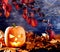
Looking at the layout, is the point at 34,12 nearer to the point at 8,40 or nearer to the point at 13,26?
the point at 13,26

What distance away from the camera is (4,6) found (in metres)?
2.25

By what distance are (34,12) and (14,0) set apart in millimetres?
258

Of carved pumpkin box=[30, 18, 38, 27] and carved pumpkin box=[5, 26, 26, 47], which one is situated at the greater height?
carved pumpkin box=[30, 18, 38, 27]

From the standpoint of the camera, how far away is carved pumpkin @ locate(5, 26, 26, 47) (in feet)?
7.21

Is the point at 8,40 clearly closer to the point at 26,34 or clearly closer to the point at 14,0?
the point at 26,34

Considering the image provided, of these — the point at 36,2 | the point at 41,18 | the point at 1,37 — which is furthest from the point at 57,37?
the point at 1,37

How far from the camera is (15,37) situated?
7.22 feet

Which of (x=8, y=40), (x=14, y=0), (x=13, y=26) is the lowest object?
(x=8, y=40)

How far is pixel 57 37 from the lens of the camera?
2.21m

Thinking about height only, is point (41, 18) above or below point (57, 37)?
above

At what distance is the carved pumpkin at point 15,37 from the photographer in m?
2.20

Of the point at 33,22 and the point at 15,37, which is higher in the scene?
the point at 33,22

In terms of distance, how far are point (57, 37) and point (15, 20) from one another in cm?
49

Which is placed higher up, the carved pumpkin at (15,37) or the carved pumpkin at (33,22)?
the carved pumpkin at (33,22)
